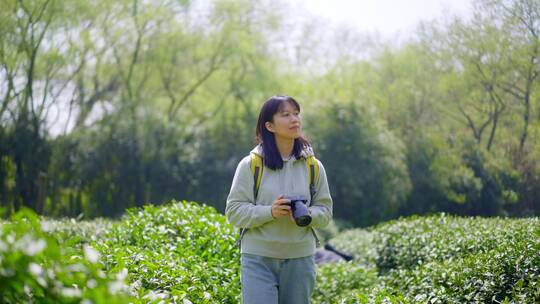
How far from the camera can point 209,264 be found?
13.7 feet

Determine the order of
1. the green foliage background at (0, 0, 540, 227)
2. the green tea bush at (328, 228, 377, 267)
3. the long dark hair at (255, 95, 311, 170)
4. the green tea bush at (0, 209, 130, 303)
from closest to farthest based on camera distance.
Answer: the green tea bush at (0, 209, 130, 303), the long dark hair at (255, 95, 311, 170), the green tea bush at (328, 228, 377, 267), the green foliage background at (0, 0, 540, 227)

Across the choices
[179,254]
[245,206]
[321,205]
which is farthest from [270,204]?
[179,254]

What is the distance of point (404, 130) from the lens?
13320mm

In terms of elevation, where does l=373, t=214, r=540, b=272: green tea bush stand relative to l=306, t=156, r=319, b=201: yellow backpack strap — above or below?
below

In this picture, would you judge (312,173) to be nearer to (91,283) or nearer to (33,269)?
(91,283)

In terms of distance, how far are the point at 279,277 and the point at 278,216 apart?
0.35 metres

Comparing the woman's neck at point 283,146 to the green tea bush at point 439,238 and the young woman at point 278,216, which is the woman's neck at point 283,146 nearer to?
the young woman at point 278,216

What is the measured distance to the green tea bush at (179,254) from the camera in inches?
133

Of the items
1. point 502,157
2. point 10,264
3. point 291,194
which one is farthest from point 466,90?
point 10,264

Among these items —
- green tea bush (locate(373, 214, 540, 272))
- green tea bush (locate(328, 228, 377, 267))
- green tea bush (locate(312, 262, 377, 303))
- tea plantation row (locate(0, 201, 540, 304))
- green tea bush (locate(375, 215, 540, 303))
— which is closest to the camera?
tea plantation row (locate(0, 201, 540, 304))

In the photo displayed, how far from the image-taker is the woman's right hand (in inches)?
112

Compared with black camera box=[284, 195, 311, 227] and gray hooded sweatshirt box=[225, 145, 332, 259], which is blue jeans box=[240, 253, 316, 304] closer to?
gray hooded sweatshirt box=[225, 145, 332, 259]

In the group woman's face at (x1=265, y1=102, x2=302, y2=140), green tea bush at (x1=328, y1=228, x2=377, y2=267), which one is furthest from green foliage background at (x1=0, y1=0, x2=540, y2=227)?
woman's face at (x1=265, y1=102, x2=302, y2=140)

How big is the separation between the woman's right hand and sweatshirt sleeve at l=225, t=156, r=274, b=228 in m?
0.05
